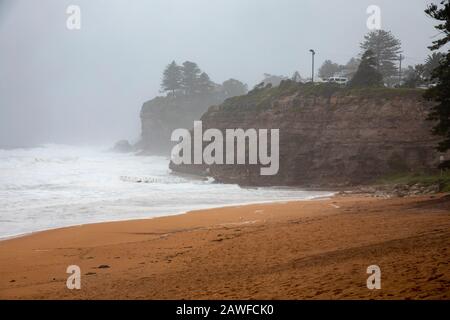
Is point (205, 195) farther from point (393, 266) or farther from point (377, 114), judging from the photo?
point (393, 266)

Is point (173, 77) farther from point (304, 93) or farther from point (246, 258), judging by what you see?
point (246, 258)

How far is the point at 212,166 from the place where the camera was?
4031 cm

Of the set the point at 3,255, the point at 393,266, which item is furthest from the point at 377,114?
the point at 3,255

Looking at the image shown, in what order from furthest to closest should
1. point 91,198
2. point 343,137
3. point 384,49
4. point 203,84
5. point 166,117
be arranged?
point 203,84, point 166,117, point 384,49, point 343,137, point 91,198

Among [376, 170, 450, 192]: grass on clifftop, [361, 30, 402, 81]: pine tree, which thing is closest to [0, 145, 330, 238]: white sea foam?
[376, 170, 450, 192]: grass on clifftop

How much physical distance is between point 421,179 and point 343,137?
903cm

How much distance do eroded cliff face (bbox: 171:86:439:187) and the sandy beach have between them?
16549 millimetres

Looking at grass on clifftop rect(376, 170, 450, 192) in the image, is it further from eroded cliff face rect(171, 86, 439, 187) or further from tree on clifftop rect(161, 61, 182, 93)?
tree on clifftop rect(161, 61, 182, 93)

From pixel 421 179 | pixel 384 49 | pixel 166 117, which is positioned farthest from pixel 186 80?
pixel 421 179

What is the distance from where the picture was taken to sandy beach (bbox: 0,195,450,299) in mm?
6492

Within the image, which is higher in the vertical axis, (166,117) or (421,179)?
(166,117)

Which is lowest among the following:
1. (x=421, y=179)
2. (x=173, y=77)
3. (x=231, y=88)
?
(x=421, y=179)

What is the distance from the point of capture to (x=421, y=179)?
25.5 m

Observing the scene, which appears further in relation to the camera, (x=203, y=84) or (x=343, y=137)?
(x=203, y=84)
